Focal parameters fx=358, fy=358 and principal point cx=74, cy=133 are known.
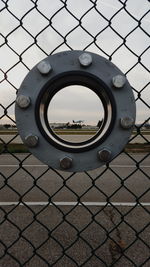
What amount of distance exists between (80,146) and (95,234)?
191 cm

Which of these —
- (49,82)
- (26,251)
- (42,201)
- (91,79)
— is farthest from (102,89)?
(42,201)

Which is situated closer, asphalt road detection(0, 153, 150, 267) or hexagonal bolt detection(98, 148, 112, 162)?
hexagonal bolt detection(98, 148, 112, 162)

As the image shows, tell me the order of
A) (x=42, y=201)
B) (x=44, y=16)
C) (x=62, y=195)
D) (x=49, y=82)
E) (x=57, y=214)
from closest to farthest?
(x=49, y=82)
(x=44, y=16)
(x=57, y=214)
(x=42, y=201)
(x=62, y=195)

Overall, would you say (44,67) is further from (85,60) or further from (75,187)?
(75,187)

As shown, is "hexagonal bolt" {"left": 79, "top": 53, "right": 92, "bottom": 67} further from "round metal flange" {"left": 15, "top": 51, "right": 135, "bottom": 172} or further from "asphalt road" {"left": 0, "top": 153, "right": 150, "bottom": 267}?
"asphalt road" {"left": 0, "top": 153, "right": 150, "bottom": 267}

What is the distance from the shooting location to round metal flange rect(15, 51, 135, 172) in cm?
132

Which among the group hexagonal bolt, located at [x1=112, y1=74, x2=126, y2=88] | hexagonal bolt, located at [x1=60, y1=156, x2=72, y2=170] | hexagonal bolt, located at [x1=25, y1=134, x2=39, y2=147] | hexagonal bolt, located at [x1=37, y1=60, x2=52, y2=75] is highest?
hexagonal bolt, located at [x1=37, y1=60, x2=52, y2=75]

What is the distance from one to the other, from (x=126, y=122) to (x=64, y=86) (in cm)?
27

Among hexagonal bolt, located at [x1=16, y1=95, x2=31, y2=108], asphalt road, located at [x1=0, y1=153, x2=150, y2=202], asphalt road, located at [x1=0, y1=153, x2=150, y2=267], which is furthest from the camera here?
asphalt road, located at [x1=0, y1=153, x2=150, y2=202]

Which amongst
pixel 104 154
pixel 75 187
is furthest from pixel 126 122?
pixel 75 187

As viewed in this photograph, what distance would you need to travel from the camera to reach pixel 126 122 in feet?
4.42

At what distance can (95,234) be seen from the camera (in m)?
3.08

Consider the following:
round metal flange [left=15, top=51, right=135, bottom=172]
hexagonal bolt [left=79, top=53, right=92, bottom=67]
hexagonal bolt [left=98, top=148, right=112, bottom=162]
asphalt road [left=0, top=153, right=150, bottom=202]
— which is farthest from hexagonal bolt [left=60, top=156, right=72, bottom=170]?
asphalt road [left=0, top=153, right=150, bottom=202]

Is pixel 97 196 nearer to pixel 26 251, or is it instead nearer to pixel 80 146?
pixel 26 251
